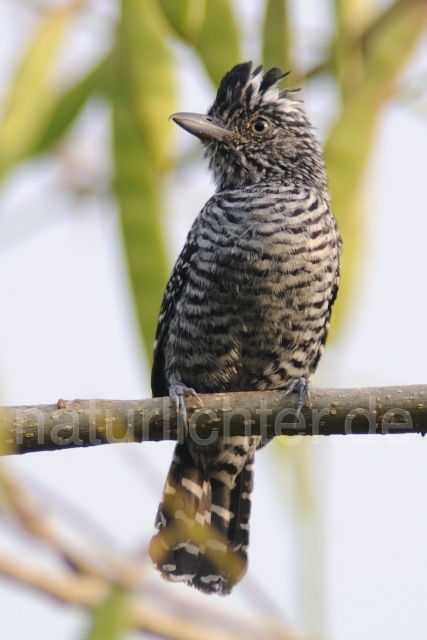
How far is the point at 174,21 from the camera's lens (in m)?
2.46

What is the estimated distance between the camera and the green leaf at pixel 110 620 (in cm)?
248

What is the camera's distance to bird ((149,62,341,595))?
378 centimetres

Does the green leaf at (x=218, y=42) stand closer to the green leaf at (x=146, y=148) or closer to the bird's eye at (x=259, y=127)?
the green leaf at (x=146, y=148)

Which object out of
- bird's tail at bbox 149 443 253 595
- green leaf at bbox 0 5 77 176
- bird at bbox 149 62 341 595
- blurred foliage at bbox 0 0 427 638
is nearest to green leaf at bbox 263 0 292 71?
blurred foliage at bbox 0 0 427 638

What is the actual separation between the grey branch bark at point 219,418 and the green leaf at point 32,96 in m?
0.72

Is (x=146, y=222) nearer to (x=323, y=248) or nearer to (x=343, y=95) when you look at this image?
(x=343, y=95)

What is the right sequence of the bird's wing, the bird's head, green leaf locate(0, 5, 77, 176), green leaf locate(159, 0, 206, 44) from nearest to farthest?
green leaf locate(159, 0, 206, 44) → green leaf locate(0, 5, 77, 176) → the bird's wing → the bird's head

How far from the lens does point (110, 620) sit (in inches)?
101

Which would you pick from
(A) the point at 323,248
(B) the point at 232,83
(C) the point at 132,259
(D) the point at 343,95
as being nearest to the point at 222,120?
(B) the point at 232,83

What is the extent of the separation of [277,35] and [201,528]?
2.24m

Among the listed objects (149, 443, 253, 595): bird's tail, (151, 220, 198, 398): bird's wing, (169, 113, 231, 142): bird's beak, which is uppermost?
(169, 113, 231, 142): bird's beak

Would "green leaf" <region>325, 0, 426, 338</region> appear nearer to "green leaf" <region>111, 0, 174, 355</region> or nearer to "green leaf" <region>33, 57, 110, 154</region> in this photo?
"green leaf" <region>111, 0, 174, 355</region>

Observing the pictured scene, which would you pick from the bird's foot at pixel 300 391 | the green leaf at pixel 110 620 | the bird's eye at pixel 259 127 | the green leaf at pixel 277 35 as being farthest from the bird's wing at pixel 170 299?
the green leaf at pixel 110 620

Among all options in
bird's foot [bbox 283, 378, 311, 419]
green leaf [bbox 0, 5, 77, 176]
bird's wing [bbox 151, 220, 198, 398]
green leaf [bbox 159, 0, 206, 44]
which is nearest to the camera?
green leaf [bbox 159, 0, 206, 44]
